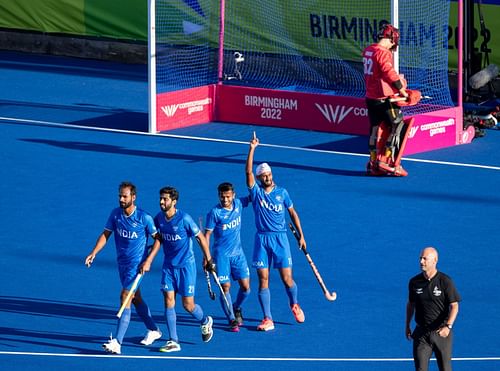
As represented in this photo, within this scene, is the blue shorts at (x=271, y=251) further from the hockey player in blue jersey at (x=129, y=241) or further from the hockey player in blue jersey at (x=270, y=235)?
the hockey player in blue jersey at (x=129, y=241)

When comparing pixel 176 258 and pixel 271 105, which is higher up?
pixel 271 105

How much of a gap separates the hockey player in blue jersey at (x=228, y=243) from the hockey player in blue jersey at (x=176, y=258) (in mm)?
471

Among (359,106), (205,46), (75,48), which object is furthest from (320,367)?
(75,48)

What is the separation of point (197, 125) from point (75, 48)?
9.82m

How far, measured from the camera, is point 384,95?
70.6 feet

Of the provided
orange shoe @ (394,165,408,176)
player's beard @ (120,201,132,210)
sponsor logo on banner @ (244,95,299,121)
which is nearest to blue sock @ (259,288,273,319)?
player's beard @ (120,201,132,210)

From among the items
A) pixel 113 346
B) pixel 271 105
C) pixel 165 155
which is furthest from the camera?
pixel 271 105

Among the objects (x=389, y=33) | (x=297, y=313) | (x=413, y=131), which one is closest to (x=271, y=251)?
(x=297, y=313)

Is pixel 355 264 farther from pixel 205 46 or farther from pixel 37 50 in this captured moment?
pixel 37 50

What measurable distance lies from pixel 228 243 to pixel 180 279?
842mm

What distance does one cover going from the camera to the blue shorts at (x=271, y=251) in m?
14.7

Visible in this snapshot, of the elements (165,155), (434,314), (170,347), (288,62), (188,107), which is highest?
(288,62)

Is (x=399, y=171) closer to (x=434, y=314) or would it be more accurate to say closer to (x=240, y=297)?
(x=240, y=297)

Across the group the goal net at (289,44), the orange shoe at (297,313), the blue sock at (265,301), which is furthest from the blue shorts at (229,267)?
the goal net at (289,44)
